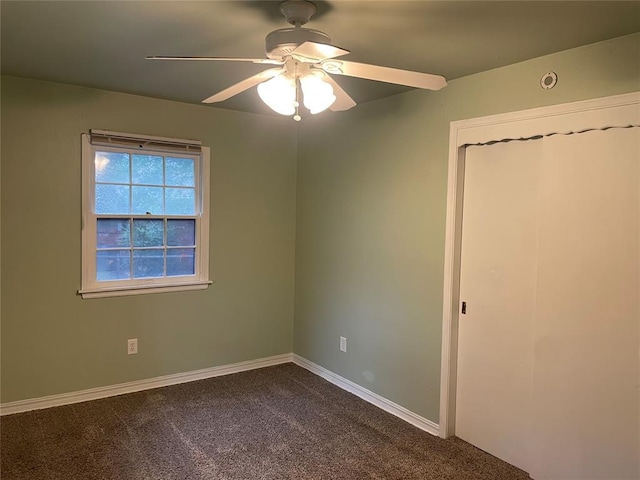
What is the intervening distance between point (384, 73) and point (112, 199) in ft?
8.20

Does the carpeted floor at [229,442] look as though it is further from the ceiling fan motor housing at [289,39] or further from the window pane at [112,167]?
the ceiling fan motor housing at [289,39]

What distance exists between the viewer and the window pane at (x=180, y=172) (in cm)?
384

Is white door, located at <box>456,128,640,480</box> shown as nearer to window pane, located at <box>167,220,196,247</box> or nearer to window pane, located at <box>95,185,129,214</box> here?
window pane, located at <box>167,220,196,247</box>

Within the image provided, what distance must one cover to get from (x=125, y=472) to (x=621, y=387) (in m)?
2.58

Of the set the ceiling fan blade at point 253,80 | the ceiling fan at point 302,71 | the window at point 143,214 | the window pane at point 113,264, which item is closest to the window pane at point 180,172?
the window at point 143,214

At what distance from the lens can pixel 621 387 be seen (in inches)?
90.0

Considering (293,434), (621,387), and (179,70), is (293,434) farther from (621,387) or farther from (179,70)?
(179,70)

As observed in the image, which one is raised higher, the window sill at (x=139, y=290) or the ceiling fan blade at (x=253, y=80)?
the ceiling fan blade at (x=253, y=80)

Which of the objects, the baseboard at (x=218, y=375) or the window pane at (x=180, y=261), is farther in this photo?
the window pane at (x=180, y=261)

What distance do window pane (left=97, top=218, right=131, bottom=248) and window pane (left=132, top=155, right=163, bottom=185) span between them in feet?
1.15

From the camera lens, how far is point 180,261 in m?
3.95

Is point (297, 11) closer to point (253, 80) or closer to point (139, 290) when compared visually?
point (253, 80)

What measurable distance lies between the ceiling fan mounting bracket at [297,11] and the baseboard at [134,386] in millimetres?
3015

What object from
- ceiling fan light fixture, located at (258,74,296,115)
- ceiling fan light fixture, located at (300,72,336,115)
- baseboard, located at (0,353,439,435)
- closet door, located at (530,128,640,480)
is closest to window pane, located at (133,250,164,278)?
baseboard, located at (0,353,439,435)
